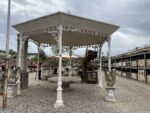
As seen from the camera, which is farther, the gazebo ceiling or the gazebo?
the gazebo ceiling

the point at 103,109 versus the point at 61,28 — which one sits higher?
the point at 61,28

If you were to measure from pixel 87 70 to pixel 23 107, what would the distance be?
11.5 m

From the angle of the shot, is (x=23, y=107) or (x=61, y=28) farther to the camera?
(x=61, y=28)

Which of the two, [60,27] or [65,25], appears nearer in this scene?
[60,27]

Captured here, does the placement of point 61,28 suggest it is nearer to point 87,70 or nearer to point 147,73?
point 87,70

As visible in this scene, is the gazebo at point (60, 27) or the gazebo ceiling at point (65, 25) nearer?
the gazebo at point (60, 27)

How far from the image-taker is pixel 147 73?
77.9 ft

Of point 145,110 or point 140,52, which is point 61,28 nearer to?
point 145,110

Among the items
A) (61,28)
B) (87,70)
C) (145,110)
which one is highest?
(61,28)

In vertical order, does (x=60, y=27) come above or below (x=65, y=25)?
below

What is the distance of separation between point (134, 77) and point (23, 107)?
67.9 ft

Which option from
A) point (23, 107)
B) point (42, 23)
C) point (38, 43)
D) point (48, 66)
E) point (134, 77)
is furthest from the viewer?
point (48, 66)

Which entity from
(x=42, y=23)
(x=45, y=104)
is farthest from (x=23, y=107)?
(x=42, y=23)

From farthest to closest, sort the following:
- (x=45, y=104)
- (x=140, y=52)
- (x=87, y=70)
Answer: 1. (x=140, y=52)
2. (x=87, y=70)
3. (x=45, y=104)
